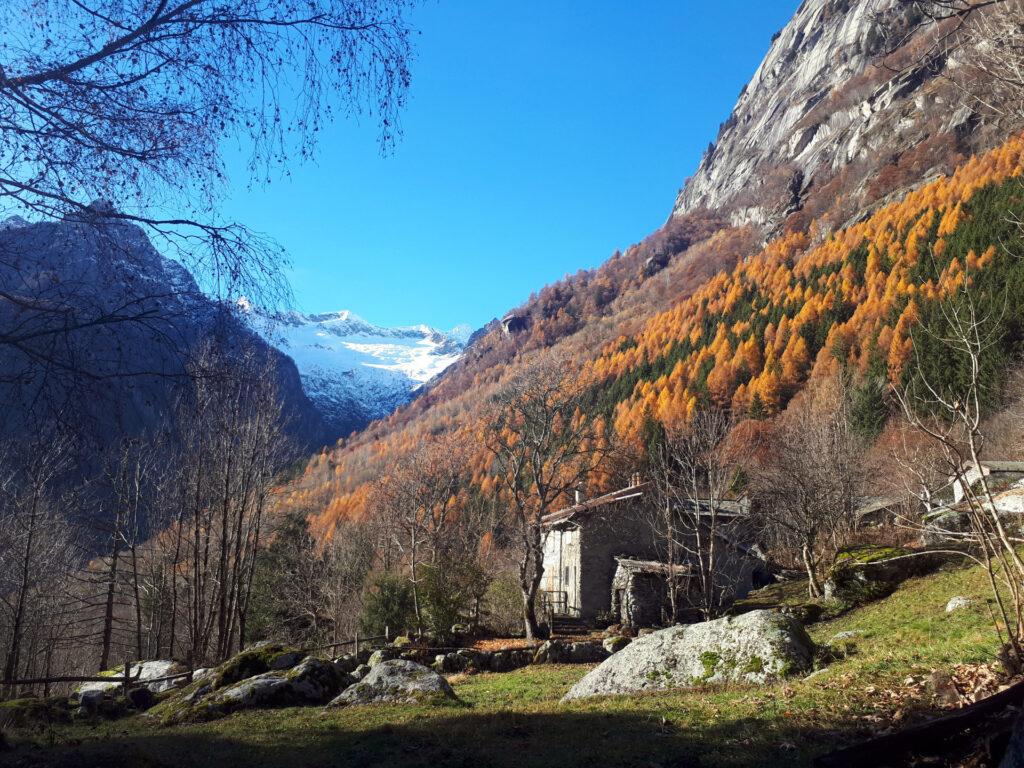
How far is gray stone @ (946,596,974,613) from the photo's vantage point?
1283 centimetres

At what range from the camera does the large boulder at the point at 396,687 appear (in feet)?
36.7

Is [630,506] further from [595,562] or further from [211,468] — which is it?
[211,468]

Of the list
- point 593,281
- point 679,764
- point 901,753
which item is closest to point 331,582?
point 679,764

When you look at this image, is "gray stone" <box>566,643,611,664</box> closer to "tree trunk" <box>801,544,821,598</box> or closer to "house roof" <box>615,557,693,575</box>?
"house roof" <box>615,557,693,575</box>

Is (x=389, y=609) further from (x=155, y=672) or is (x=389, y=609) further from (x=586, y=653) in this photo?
(x=155, y=672)

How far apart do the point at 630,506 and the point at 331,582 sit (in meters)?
Answer: 15.1

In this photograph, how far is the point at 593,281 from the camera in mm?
170125

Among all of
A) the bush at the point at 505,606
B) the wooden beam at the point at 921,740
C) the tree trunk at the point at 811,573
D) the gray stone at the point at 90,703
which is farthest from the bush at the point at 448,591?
the wooden beam at the point at 921,740

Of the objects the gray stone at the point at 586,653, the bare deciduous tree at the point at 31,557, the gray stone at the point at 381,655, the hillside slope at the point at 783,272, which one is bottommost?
the gray stone at the point at 586,653

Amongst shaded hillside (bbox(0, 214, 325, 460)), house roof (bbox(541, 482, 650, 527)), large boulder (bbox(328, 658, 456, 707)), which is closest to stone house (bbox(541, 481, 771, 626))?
house roof (bbox(541, 482, 650, 527))

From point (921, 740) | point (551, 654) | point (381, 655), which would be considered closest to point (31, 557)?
point (381, 655)

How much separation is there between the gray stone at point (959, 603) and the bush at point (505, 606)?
15.9 meters

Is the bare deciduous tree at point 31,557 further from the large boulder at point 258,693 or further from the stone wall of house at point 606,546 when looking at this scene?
the stone wall of house at point 606,546

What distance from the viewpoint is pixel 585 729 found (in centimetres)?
762
